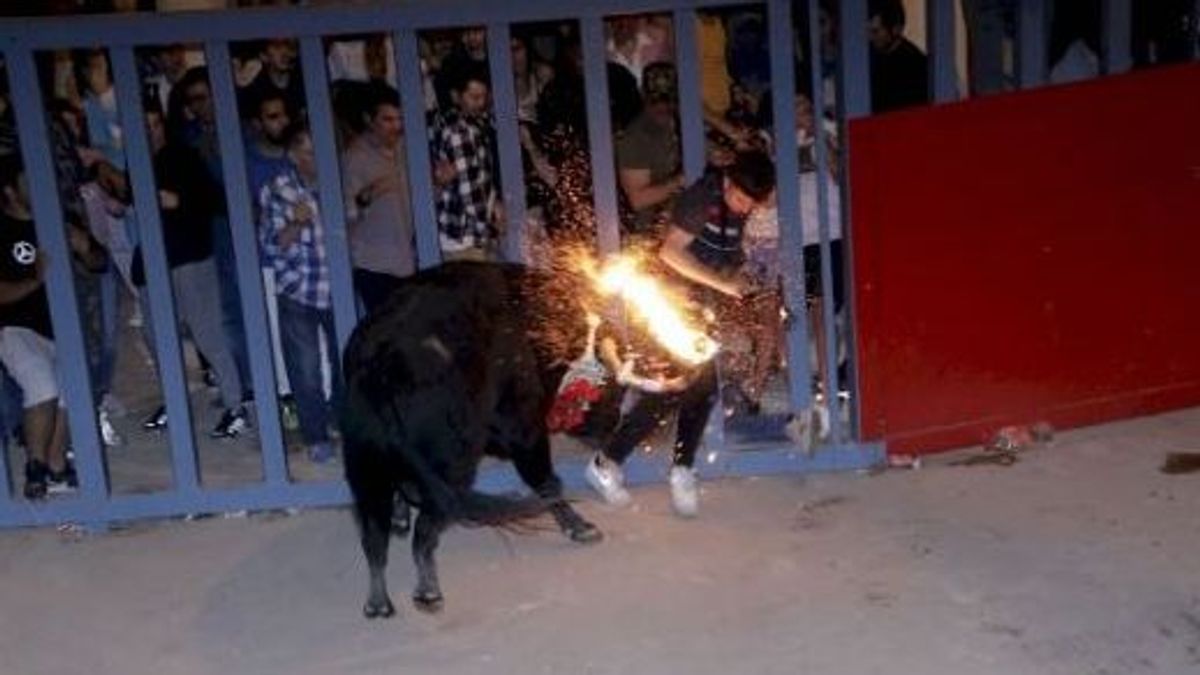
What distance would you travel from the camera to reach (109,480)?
7258 mm

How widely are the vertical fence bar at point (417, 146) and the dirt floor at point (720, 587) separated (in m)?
1.22

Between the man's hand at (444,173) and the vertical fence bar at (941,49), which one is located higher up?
the vertical fence bar at (941,49)

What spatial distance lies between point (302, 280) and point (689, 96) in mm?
1995

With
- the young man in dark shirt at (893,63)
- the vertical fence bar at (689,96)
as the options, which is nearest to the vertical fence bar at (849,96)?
the vertical fence bar at (689,96)

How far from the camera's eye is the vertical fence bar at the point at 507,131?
646 centimetres

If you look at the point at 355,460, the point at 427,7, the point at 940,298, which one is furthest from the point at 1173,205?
the point at 355,460

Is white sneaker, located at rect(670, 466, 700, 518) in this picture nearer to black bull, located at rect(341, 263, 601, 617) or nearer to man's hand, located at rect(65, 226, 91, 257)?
black bull, located at rect(341, 263, 601, 617)

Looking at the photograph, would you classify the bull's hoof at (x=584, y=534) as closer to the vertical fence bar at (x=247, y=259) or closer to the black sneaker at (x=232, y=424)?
the vertical fence bar at (x=247, y=259)

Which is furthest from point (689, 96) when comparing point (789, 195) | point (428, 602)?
point (428, 602)

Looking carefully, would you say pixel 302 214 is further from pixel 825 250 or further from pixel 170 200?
pixel 825 250

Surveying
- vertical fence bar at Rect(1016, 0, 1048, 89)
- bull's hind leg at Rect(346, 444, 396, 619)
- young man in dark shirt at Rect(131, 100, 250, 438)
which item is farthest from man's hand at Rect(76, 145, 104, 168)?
vertical fence bar at Rect(1016, 0, 1048, 89)

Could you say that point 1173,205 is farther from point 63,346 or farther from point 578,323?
point 63,346

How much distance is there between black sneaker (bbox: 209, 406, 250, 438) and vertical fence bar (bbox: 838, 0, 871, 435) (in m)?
3.12

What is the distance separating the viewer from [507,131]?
21.5 feet
